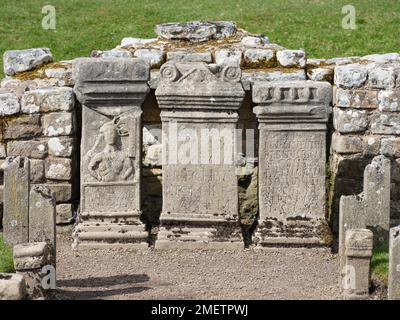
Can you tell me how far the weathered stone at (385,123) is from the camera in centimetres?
1203

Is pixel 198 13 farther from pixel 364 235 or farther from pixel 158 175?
pixel 364 235

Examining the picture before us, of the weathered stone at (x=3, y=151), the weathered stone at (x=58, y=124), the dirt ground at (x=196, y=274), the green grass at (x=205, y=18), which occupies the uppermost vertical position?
the green grass at (x=205, y=18)

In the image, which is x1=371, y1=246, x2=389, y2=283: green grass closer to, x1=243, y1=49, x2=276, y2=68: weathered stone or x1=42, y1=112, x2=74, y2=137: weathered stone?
x1=243, y1=49, x2=276, y2=68: weathered stone

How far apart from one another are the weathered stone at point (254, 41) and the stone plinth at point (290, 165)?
1.64 metres

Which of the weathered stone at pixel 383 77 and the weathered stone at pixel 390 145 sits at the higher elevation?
the weathered stone at pixel 383 77

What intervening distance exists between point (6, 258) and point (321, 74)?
14.2 feet

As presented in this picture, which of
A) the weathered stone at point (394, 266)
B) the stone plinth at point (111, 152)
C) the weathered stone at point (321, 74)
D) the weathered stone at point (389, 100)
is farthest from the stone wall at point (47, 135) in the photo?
the weathered stone at point (394, 266)

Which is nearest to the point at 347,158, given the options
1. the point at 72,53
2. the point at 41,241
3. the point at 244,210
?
the point at 244,210

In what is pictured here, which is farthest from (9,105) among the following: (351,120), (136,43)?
(351,120)

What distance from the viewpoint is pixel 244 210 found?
40.8 ft

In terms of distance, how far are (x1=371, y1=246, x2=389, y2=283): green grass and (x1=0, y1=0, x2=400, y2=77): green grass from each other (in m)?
8.53

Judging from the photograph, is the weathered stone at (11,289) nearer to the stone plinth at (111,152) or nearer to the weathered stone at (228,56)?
the stone plinth at (111,152)

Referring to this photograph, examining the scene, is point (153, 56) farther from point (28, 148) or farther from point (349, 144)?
point (349, 144)

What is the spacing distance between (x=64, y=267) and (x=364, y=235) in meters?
3.15
